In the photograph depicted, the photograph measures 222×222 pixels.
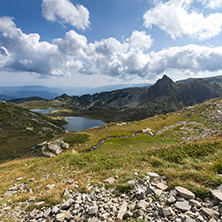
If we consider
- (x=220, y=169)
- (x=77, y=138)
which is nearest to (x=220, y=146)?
(x=220, y=169)

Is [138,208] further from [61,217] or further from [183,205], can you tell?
[61,217]

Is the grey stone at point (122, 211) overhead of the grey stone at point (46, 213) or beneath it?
overhead

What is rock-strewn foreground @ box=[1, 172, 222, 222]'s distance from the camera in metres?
4.51

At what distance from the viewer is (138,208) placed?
555 cm

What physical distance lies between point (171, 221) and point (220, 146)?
1559 cm

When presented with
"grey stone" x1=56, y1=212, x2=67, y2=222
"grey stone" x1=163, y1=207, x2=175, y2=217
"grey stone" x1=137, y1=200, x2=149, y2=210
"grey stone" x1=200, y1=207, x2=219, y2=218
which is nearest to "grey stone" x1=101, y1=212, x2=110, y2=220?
"grey stone" x1=137, y1=200, x2=149, y2=210

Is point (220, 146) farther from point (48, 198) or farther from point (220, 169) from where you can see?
point (48, 198)

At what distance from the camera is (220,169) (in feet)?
23.9

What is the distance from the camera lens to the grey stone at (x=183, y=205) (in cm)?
470

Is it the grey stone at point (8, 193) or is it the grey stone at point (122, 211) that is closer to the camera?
the grey stone at point (122, 211)

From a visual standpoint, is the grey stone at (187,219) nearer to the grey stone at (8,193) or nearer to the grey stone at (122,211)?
the grey stone at (122,211)

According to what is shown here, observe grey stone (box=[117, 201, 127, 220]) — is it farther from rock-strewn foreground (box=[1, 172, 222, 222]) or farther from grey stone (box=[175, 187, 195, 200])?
grey stone (box=[175, 187, 195, 200])

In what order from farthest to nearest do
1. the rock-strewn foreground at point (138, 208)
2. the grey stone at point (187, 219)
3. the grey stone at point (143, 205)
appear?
the grey stone at point (143, 205)
the rock-strewn foreground at point (138, 208)
the grey stone at point (187, 219)

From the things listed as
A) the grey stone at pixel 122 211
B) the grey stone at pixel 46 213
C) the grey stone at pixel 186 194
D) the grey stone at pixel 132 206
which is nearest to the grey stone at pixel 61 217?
the grey stone at pixel 46 213
